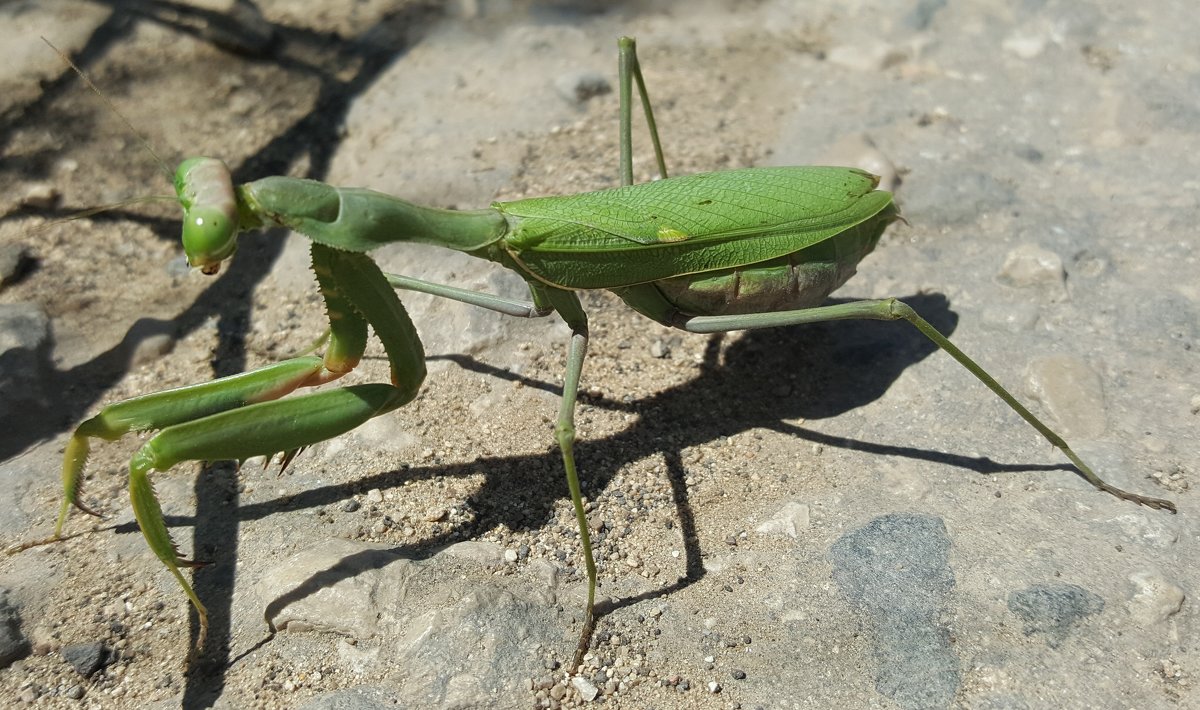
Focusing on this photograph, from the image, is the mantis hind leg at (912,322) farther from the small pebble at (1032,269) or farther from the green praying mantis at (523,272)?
the small pebble at (1032,269)

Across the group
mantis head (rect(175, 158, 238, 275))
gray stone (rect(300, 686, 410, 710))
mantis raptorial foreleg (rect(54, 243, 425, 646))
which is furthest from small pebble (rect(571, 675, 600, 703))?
mantis head (rect(175, 158, 238, 275))

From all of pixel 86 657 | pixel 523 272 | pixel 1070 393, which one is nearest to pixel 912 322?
pixel 1070 393

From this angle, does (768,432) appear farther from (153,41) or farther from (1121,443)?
(153,41)

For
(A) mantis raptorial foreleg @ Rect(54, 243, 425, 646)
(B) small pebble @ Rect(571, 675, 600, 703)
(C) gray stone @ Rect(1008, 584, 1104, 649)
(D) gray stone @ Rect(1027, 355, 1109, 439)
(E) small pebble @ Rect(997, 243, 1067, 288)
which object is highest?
(A) mantis raptorial foreleg @ Rect(54, 243, 425, 646)

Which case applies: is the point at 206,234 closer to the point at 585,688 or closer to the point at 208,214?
the point at 208,214

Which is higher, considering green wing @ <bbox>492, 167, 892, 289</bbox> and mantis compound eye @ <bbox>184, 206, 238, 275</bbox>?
mantis compound eye @ <bbox>184, 206, 238, 275</bbox>

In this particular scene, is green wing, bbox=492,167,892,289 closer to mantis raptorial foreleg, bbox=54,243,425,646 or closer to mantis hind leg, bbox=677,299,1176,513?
mantis hind leg, bbox=677,299,1176,513
